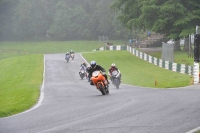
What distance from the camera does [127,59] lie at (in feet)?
184

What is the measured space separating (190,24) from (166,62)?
10390mm

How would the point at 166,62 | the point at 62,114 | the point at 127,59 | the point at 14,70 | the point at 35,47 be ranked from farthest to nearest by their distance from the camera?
the point at 35,47 < the point at 127,59 < the point at 14,70 < the point at 166,62 < the point at 62,114

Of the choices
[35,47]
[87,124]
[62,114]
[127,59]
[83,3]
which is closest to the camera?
[87,124]

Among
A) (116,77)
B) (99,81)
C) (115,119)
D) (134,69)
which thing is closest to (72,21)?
(134,69)

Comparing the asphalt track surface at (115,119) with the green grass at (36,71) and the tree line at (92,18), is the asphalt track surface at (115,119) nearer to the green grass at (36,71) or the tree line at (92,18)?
the green grass at (36,71)

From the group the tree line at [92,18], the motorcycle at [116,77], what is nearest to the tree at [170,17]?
the tree line at [92,18]

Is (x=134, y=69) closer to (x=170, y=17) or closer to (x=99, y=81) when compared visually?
(x=170, y=17)

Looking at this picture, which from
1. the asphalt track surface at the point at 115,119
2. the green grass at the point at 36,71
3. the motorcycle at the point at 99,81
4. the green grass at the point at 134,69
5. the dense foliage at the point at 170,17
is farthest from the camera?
the dense foliage at the point at 170,17

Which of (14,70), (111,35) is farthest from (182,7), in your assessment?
(111,35)

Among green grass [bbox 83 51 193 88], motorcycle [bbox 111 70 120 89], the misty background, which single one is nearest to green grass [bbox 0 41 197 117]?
green grass [bbox 83 51 193 88]

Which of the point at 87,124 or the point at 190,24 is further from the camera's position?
the point at 190,24

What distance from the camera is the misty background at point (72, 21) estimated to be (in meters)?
97.9

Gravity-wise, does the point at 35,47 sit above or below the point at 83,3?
below

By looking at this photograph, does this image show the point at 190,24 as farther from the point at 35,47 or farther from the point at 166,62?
the point at 35,47
